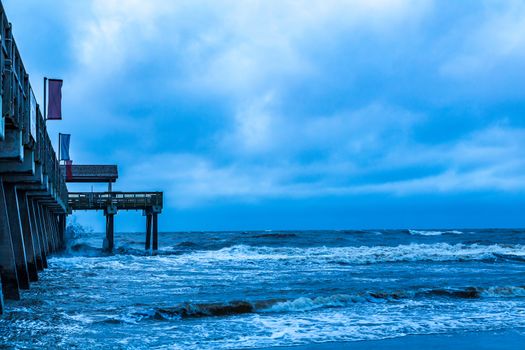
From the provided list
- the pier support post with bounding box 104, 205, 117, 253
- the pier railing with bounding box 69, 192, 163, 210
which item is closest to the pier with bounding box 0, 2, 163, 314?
the pier support post with bounding box 104, 205, 117, 253

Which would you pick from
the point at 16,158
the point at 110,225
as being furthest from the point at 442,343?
the point at 110,225

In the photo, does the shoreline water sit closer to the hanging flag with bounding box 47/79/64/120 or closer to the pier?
the pier

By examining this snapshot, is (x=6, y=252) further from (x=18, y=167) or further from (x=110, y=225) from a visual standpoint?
(x=110, y=225)

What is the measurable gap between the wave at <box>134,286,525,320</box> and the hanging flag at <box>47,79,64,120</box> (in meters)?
9.27

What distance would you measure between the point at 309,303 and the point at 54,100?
35.9ft

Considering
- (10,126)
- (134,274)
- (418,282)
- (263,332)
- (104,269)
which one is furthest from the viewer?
(104,269)

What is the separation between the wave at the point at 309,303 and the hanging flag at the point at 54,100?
9274 millimetres

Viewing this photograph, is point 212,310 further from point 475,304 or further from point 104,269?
point 104,269

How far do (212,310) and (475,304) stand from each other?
255 inches

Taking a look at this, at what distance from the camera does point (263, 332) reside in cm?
1070

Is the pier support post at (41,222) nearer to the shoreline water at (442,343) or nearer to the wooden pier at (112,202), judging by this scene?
the wooden pier at (112,202)

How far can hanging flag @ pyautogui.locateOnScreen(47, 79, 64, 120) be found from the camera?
64.1 ft

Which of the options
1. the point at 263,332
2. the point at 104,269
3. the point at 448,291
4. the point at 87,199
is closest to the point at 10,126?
the point at 263,332

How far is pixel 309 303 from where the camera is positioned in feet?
47.3
